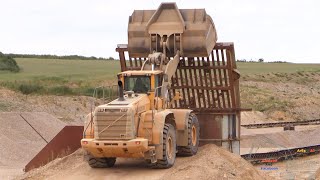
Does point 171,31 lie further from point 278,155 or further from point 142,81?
point 278,155

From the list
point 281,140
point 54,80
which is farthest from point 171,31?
point 54,80

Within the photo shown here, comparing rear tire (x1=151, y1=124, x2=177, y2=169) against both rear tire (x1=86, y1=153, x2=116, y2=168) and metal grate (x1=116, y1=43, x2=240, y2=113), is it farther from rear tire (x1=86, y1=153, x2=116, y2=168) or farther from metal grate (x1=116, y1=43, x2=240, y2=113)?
metal grate (x1=116, y1=43, x2=240, y2=113)

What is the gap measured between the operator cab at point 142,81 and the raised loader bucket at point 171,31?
1.86 meters

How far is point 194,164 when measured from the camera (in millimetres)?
15508

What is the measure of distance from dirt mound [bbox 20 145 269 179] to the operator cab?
1.86m

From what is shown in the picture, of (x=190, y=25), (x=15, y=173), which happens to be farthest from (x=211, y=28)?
(x=15, y=173)

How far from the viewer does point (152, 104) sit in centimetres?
1596

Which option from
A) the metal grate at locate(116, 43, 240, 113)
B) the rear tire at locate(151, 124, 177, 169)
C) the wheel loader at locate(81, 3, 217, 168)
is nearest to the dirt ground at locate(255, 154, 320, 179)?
the metal grate at locate(116, 43, 240, 113)

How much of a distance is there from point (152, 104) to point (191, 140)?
1639 millimetres

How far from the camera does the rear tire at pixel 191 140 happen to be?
662 inches

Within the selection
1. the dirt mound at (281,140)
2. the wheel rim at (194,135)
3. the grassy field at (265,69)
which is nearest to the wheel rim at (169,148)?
the wheel rim at (194,135)

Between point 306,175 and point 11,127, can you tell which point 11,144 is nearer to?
point 11,127

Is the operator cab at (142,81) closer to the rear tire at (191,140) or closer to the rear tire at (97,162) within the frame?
the rear tire at (191,140)

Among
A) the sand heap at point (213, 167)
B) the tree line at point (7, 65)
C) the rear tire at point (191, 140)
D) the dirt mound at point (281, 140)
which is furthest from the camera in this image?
the tree line at point (7, 65)
